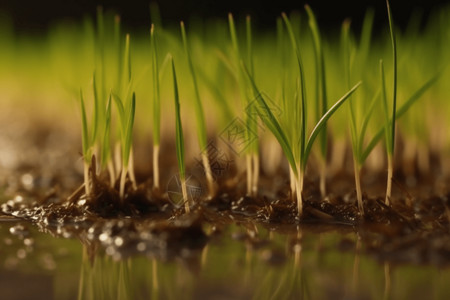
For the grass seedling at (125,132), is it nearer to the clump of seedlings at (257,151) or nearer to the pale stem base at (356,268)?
the clump of seedlings at (257,151)

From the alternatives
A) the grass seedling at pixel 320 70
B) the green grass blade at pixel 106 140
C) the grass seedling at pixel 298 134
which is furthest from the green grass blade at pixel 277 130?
the green grass blade at pixel 106 140

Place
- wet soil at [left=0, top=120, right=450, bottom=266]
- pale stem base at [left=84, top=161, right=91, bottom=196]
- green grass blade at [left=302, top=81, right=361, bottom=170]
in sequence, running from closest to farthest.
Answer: wet soil at [left=0, top=120, right=450, bottom=266] < green grass blade at [left=302, top=81, right=361, bottom=170] < pale stem base at [left=84, top=161, right=91, bottom=196]

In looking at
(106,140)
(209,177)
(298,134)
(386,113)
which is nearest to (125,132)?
(106,140)

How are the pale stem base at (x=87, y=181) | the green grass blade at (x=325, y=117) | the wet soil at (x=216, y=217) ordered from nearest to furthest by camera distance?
the wet soil at (x=216, y=217) → the green grass blade at (x=325, y=117) → the pale stem base at (x=87, y=181)

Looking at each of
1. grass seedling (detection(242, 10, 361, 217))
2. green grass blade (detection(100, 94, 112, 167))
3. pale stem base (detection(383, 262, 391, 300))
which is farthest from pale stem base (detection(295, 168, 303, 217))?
green grass blade (detection(100, 94, 112, 167))

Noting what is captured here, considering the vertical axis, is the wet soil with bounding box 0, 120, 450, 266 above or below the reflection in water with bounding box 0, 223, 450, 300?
above

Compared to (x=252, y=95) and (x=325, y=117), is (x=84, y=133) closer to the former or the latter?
(x=252, y=95)

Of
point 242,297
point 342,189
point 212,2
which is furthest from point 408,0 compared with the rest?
point 242,297

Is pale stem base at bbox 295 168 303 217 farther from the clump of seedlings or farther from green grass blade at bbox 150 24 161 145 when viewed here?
green grass blade at bbox 150 24 161 145
